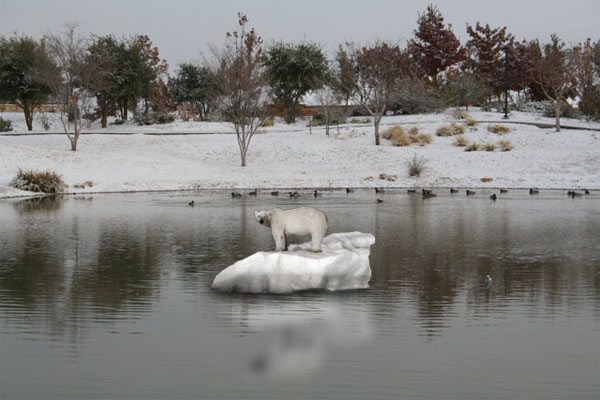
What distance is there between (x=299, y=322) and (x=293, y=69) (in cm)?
5616

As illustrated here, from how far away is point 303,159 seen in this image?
144 feet

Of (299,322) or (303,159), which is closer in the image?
(299,322)

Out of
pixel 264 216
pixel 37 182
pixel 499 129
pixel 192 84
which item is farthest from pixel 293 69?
→ pixel 264 216

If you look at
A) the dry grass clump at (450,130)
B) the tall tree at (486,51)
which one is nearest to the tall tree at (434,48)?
the tall tree at (486,51)

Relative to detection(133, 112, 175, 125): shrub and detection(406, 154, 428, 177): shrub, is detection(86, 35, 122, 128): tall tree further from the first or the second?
detection(406, 154, 428, 177): shrub

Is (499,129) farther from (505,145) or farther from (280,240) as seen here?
(280,240)

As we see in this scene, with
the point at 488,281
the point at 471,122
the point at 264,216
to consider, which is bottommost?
the point at 488,281

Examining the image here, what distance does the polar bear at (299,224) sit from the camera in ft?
40.1

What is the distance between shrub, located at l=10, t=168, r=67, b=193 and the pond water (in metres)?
15.0

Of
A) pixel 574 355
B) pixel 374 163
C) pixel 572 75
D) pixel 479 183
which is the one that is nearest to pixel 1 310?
pixel 574 355

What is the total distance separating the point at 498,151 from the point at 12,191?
28.4m

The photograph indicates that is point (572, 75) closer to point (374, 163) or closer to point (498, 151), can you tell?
point (498, 151)

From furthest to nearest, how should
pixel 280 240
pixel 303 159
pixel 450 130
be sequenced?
1. pixel 450 130
2. pixel 303 159
3. pixel 280 240

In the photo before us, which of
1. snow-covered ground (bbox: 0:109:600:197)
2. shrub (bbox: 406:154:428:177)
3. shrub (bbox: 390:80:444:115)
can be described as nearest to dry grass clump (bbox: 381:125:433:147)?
snow-covered ground (bbox: 0:109:600:197)
